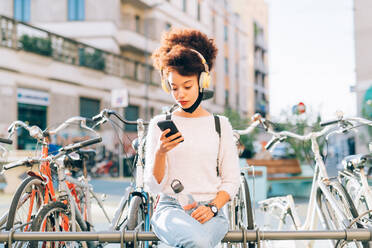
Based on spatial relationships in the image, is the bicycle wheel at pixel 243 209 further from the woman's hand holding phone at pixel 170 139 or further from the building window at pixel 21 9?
the building window at pixel 21 9

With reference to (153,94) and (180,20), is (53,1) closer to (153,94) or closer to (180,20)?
(153,94)

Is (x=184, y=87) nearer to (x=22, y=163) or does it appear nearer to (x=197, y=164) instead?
(x=197, y=164)

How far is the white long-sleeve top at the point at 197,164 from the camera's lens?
2.25m

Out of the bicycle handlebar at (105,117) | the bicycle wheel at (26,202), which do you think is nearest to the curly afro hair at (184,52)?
the bicycle handlebar at (105,117)

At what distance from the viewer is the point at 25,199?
270 centimetres

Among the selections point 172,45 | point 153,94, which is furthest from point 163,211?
point 153,94

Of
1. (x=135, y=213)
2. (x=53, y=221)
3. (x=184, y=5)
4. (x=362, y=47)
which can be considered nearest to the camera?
(x=53, y=221)

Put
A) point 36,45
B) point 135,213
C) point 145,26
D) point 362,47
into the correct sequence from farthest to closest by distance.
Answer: point 145,26, point 362,47, point 36,45, point 135,213

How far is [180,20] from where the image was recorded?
31.0m

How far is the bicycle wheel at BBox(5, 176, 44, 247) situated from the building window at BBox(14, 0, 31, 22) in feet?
74.4

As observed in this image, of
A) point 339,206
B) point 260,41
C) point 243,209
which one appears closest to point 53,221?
point 243,209

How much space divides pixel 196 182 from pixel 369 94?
17.5 m

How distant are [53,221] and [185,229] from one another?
117 cm

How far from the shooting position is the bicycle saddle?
3082 millimetres
